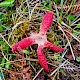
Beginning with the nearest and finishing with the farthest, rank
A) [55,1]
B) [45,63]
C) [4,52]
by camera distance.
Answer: [45,63] < [4,52] < [55,1]

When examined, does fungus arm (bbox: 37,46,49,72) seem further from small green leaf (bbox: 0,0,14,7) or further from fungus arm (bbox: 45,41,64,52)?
small green leaf (bbox: 0,0,14,7)

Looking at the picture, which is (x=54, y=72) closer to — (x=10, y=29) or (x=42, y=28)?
(x=42, y=28)

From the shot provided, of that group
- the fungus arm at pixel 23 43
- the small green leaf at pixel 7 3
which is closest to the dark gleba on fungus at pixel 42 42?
the fungus arm at pixel 23 43

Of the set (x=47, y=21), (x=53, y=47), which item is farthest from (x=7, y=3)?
(x=53, y=47)

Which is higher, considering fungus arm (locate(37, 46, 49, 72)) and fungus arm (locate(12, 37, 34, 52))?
fungus arm (locate(12, 37, 34, 52))

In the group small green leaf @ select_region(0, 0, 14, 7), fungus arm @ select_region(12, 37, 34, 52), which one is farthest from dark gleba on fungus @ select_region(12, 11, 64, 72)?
small green leaf @ select_region(0, 0, 14, 7)

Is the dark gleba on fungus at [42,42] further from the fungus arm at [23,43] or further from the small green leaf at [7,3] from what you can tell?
the small green leaf at [7,3]

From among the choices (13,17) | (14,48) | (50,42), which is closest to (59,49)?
(50,42)

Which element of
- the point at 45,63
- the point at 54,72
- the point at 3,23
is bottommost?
the point at 54,72
